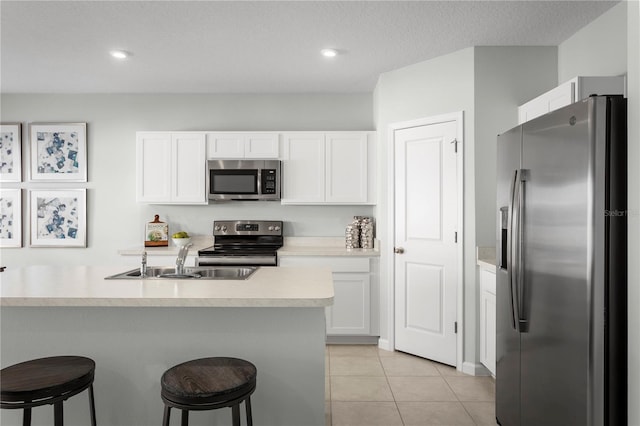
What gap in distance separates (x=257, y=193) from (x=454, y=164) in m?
1.93

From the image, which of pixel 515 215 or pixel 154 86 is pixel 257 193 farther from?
pixel 515 215

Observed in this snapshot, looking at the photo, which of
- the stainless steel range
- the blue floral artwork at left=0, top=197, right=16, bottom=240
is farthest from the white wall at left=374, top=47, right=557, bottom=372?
the blue floral artwork at left=0, top=197, right=16, bottom=240

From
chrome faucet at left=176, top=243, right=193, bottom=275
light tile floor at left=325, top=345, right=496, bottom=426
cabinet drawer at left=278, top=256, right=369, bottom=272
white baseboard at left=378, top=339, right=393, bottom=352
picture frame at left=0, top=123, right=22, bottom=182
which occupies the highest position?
picture frame at left=0, top=123, right=22, bottom=182

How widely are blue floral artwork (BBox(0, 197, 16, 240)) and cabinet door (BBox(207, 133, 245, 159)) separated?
2.36 meters

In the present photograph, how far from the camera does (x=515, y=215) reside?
2.05 m

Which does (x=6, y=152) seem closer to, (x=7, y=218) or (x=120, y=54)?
(x=7, y=218)

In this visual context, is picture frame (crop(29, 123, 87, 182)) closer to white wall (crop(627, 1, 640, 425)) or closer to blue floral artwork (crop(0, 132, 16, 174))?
blue floral artwork (crop(0, 132, 16, 174))

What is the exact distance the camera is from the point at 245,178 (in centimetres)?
437

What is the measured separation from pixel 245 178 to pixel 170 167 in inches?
30.8

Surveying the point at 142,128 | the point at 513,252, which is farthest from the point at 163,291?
the point at 142,128

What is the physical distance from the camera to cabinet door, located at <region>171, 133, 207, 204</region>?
441 cm

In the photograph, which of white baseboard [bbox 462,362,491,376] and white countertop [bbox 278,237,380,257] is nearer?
white baseboard [bbox 462,362,491,376]

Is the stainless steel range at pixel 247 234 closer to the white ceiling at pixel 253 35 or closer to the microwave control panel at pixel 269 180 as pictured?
the microwave control panel at pixel 269 180

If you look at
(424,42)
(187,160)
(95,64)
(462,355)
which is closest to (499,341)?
(462,355)
